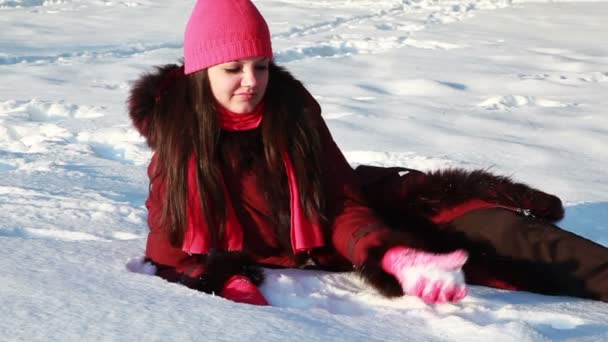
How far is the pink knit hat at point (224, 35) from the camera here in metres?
2.04

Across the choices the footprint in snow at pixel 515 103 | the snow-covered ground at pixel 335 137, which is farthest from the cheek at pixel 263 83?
the footprint in snow at pixel 515 103

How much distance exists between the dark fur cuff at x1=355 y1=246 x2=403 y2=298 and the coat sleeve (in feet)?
0.85

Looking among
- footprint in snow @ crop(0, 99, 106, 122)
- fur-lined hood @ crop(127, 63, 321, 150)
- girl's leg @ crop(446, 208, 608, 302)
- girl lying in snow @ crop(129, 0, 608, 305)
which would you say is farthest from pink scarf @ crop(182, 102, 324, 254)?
footprint in snow @ crop(0, 99, 106, 122)

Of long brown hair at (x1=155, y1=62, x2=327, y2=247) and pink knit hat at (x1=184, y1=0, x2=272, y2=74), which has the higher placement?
pink knit hat at (x1=184, y1=0, x2=272, y2=74)

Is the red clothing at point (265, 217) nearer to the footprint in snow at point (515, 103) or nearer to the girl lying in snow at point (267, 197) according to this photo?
the girl lying in snow at point (267, 197)

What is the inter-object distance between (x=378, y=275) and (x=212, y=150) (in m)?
0.55

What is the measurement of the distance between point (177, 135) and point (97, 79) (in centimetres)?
348

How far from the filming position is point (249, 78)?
2.04 m

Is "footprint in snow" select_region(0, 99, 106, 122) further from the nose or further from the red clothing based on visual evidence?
the nose

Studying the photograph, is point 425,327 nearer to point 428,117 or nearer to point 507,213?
point 507,213

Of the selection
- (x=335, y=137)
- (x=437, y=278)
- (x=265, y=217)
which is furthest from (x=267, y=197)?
(x=335, y=137)

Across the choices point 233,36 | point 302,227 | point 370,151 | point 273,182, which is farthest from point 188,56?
point 370,151

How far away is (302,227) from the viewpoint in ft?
6.82

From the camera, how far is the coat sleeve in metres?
1.88
